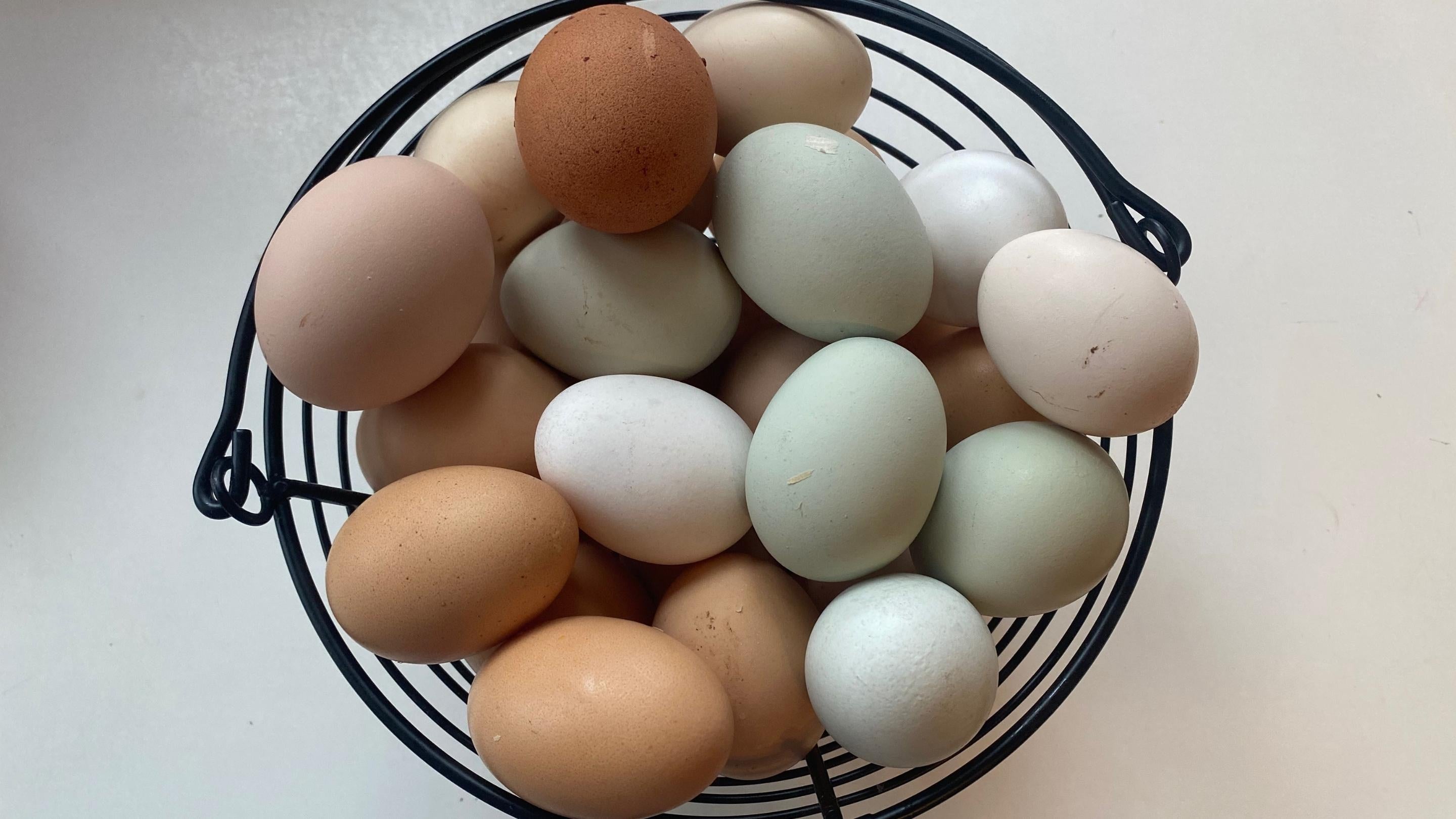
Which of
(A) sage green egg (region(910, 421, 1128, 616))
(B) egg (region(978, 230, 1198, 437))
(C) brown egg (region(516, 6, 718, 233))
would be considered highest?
(C) brown egg (region(516, 6, 718, 233))

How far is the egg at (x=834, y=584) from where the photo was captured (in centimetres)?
55

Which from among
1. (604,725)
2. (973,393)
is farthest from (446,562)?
(973,393)

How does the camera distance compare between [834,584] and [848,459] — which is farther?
[834,584]

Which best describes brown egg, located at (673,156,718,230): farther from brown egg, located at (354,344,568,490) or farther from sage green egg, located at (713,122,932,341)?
brown egg, located at (354,344,568,490)

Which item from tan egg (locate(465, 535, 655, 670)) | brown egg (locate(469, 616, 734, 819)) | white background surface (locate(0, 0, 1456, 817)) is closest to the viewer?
brown egg (locate(469, 616, 734, 819))

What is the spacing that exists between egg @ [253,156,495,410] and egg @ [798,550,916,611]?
0.28 metres

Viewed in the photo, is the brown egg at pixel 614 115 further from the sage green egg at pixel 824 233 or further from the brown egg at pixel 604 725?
the brown egg at pixel 604 725

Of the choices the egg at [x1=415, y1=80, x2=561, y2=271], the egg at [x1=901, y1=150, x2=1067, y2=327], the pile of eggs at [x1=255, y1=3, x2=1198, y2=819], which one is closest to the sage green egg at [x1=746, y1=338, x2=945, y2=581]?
the pile of eggs at [x1=255, y1=3, x2=1198, y2=819]

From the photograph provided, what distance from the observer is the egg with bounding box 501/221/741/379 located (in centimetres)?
54

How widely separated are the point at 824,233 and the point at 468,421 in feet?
0.79

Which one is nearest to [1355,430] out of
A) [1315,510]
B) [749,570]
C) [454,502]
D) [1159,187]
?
[1315,510]

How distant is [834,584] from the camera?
570mm

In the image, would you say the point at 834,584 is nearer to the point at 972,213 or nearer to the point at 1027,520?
the point at 1027,520

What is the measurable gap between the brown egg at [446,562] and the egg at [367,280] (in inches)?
2.9
